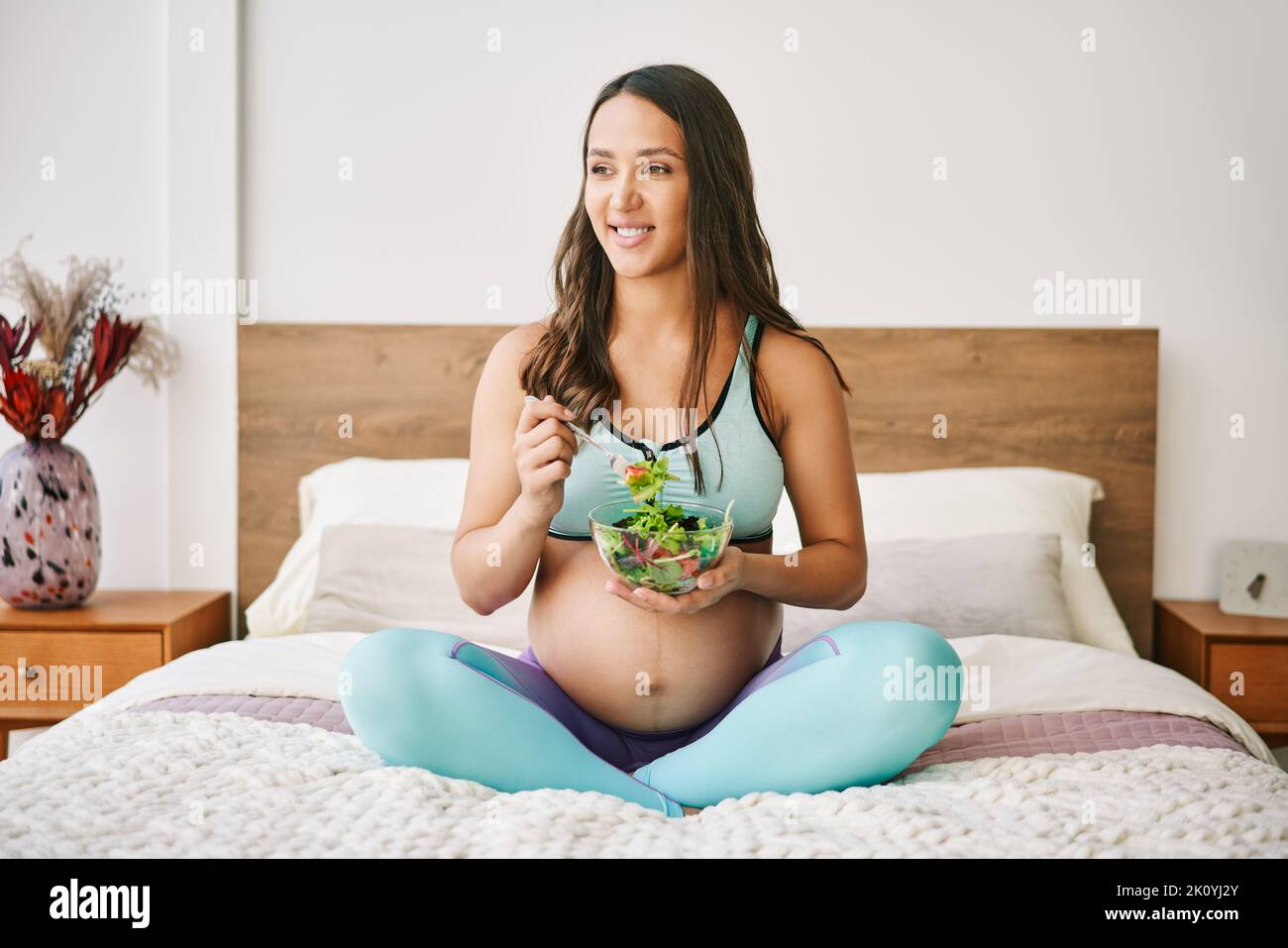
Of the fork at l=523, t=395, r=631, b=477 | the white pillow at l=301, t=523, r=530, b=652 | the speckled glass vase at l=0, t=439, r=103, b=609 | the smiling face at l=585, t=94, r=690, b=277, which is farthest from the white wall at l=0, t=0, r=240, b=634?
the fork at l=523, t=395, r=631, b=477

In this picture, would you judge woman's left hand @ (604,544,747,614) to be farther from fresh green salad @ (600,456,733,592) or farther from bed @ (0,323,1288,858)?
bed @ (0,323,1288,858)

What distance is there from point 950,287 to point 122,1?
221 centimetres

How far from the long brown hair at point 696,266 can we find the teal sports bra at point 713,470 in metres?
0.01

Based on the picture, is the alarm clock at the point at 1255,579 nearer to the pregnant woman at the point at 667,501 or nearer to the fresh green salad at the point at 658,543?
the pregnant woman at the point at 667,501

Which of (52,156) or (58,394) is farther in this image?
(52,156)

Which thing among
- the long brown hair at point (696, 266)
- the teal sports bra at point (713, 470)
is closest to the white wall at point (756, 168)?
Answer: the long brown hair at point (696, 266)

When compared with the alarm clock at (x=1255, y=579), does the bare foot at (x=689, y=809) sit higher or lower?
lower

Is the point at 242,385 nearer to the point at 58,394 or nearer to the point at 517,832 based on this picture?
the point at 58,394

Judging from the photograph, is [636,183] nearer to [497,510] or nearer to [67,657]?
[497,510]

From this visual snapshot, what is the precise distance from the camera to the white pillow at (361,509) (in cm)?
246

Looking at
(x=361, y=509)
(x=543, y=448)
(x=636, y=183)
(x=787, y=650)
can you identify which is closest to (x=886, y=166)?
(x=787, y=650)
